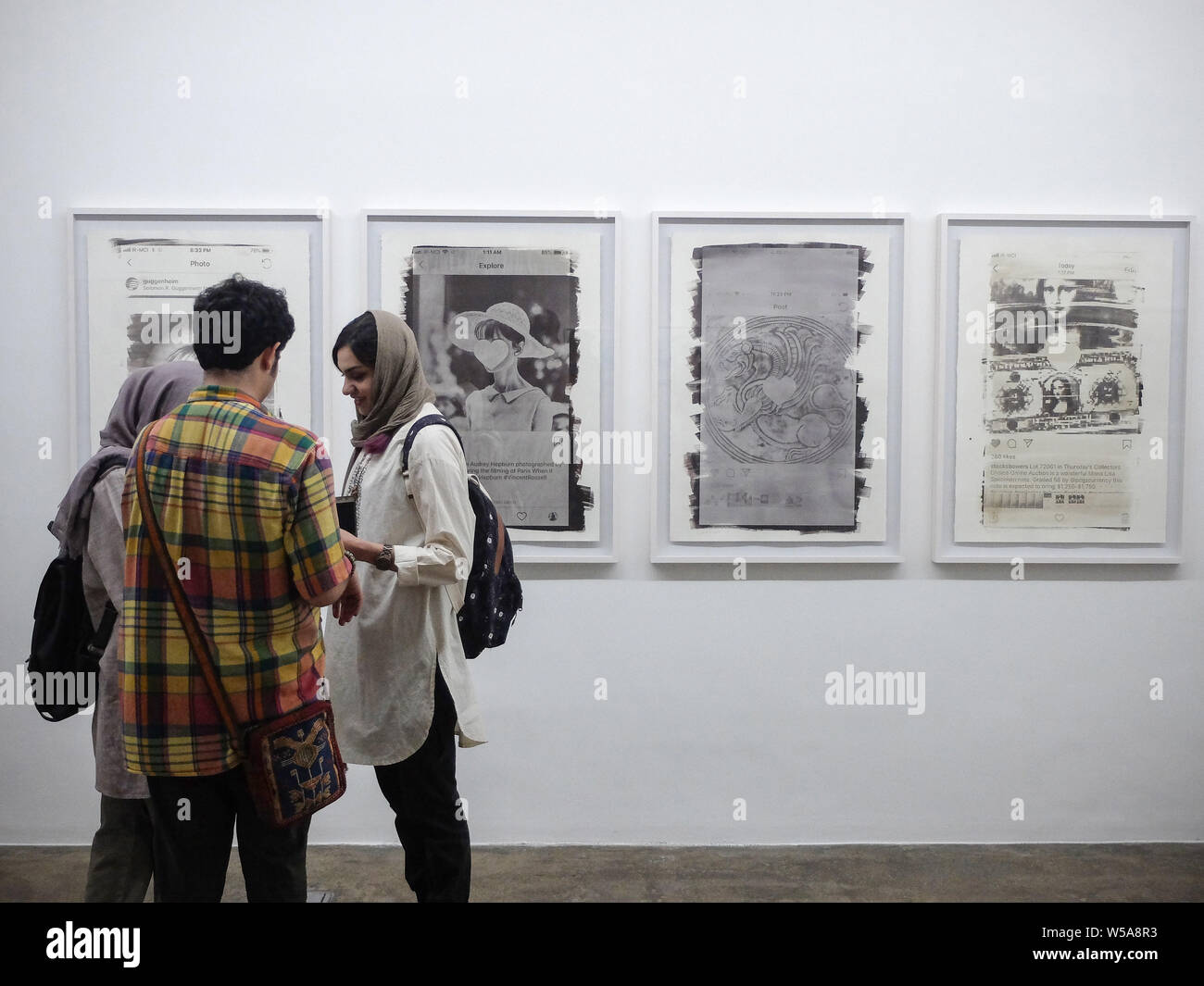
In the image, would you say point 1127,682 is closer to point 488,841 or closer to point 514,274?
point 488,841

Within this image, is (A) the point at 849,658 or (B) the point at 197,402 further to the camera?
(A) the point at 849,658

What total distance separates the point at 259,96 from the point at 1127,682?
12.0 ft

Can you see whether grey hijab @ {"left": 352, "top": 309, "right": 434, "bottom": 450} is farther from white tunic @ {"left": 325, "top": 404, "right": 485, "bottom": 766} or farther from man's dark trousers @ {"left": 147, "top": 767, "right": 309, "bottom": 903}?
man's dark trousers @ {"left": 147, "top": 767, "right": 309, "bottom": 903}

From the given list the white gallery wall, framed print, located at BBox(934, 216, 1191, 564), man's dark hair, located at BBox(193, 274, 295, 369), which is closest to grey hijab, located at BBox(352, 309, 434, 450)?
man's dark hair, located at BBox(193, 274, 295, 369)

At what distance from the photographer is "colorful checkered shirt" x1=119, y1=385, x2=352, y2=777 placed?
165 cm

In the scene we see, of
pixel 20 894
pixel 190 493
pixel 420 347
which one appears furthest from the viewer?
pixel 420 347

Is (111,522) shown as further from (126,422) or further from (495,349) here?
(495,349)

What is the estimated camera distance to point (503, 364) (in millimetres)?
3045

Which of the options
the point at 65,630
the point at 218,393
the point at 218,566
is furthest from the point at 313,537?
the point at 65,630

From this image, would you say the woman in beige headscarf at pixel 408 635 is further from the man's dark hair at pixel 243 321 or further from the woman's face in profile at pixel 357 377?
the man's dark hair at pixel 243 321

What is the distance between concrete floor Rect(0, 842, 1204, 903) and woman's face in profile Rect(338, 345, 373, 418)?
1.60m

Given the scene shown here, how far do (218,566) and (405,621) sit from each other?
55cm

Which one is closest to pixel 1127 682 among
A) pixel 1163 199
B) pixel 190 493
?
pixel 1163 199

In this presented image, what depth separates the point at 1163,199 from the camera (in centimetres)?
312
